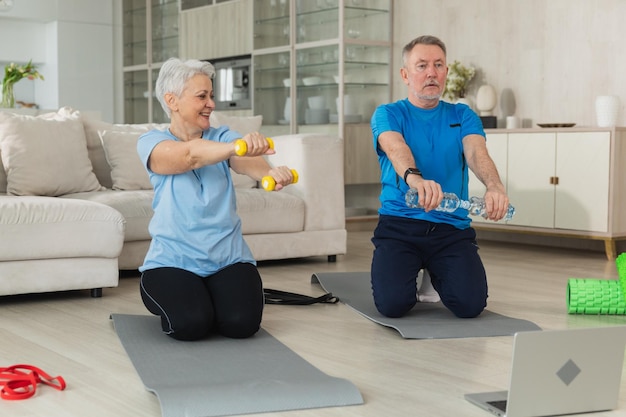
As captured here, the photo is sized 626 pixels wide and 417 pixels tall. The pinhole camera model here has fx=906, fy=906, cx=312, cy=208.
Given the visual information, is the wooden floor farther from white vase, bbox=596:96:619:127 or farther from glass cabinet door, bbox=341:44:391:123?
glass cabinet door, bbox=341:44:391:123

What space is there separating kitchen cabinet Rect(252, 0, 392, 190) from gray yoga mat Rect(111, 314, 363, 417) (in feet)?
13.2

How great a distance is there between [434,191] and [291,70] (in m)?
4.60

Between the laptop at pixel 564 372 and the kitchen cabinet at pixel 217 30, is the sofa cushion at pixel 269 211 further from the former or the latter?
the kitchen cabinet at pixel 217 30

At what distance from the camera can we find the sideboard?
530 centimetres

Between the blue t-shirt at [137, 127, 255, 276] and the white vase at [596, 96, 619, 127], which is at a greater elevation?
the white vase at [596, 96, 619, 127]

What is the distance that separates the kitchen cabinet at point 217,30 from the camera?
25.3 ft

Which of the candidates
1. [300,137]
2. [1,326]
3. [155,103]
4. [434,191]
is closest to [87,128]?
[300,137]

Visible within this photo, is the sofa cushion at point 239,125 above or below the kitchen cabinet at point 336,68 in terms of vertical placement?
below

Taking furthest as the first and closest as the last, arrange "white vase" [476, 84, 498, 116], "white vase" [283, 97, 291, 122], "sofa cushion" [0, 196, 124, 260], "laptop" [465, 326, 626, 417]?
"white vase" [283, 97, 291, 122]
"white vase" [476, 84, 498, 116]
"sofa cushion" [0, 196, 124, 260]
"laptop" [465, 326, 626, 417]

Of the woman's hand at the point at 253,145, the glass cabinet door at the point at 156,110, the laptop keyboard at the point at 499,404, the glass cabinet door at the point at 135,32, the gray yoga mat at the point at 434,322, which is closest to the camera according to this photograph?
the laptop keyboard at the point at 499,404

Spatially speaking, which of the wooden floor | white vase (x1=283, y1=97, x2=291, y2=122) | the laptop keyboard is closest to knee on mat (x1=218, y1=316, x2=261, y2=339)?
the wooden floor

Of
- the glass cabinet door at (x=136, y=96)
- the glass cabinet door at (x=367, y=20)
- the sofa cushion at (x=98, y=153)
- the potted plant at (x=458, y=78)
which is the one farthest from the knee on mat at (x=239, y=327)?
the glass cabinet door at (x=136, y=96)

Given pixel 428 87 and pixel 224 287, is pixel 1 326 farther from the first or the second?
pixel 428 87

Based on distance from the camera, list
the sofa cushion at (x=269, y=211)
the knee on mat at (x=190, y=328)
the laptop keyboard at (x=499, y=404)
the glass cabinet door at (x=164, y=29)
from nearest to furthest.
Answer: the laptop keyboard at (x=499, y=404) < the knee on mat at (x=190, y=328) < the sofa cushion at (x=269, y=211) < the glass cabinet door at (x=164, y=29)
